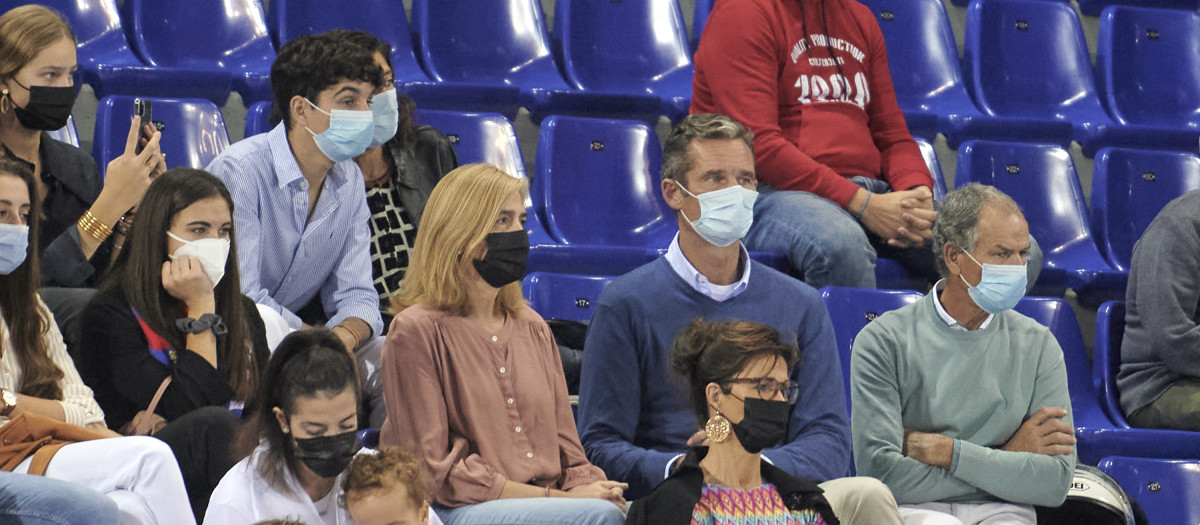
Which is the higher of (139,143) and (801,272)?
(139,143)

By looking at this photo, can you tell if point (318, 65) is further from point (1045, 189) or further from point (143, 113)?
point (1045, 189)

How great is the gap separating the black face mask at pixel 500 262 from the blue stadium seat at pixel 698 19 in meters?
2.34

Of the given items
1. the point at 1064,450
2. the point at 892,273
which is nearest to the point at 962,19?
the point at 892,273

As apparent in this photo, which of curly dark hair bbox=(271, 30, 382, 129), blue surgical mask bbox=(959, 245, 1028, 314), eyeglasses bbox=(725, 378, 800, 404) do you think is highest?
curly dark hair bbox=(271, 30, 382, 129)

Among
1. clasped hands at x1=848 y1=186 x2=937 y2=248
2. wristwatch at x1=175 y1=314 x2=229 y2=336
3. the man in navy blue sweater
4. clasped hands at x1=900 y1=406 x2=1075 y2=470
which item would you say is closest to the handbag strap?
wristwatch at x1=175 y1=314 x2=229 y2=336

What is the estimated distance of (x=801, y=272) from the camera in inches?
158

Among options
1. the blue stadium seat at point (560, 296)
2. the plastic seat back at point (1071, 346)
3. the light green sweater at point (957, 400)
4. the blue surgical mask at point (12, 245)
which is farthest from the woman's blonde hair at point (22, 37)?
the plastic seat back at point (1071, 346)

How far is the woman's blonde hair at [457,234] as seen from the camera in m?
2.89

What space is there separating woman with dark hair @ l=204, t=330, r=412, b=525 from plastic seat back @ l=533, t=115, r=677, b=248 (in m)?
1.77

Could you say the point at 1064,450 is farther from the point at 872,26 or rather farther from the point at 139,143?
the point at 139,143

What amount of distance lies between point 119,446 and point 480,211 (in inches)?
32.9

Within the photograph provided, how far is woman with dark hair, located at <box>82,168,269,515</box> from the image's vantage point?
9.29 feet

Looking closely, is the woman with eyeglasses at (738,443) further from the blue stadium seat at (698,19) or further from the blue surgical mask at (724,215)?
the blue stadium seat at (698,19)

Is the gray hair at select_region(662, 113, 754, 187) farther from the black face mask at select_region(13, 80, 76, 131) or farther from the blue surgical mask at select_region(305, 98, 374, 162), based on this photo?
the black face mask at select_region(13, 80, 76, 131)
